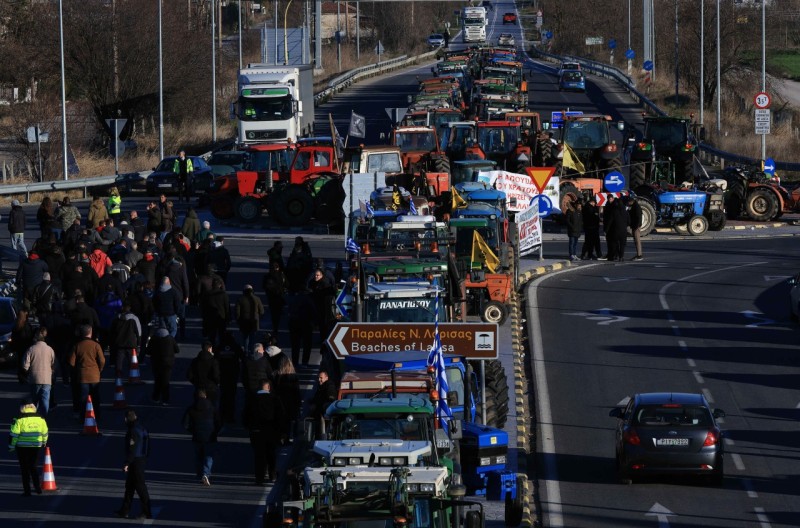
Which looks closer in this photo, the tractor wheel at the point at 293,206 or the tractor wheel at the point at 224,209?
the tractor wheel at the point at 293,206

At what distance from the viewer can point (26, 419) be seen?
1880cm

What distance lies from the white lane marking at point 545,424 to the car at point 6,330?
29.2 feet

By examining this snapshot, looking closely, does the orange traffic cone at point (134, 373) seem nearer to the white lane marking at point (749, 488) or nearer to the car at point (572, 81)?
the white lane marking at point (749, 488)

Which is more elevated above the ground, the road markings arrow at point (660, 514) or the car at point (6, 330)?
the car at point (6, 330)

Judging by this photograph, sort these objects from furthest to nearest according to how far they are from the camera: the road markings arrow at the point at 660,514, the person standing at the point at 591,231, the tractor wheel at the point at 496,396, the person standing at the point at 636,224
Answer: the person standing at the point at 636,224 → the person standing at the point at 591,231 → the tractor wheel at the point at 496,396 → the road markings arrow at the point at 660,514

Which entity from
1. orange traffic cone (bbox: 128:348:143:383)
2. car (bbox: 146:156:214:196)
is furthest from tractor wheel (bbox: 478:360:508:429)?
car (bbox: 146:156:214:196)

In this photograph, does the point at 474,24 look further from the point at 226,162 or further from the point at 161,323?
the point at 161,323

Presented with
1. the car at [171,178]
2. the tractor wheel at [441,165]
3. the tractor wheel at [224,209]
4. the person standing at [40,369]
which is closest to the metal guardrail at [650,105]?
the tractor wheel at [441,165]

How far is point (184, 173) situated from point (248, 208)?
5.77 m

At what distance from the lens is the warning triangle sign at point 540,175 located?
38.0 metres

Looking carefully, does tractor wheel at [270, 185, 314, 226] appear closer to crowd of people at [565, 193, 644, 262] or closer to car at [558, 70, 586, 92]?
crowd of people at [565, 193, 644, 262]

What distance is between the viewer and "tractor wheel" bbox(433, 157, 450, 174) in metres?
43.2

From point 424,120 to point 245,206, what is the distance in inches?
433

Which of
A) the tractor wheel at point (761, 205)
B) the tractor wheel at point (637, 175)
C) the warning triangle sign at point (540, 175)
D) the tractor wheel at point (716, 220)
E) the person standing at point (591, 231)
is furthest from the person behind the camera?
the tractor wheel at point (761, 205)
